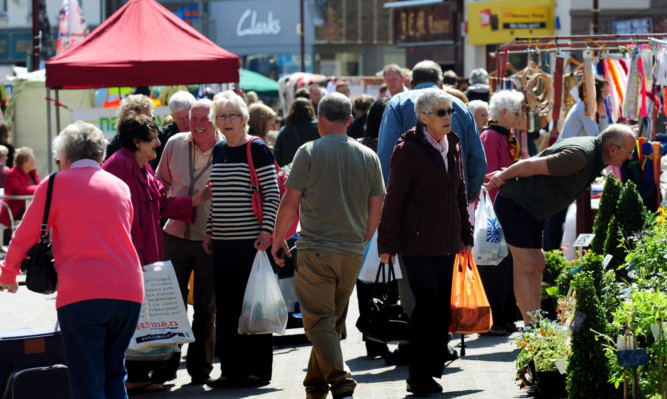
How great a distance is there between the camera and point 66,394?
6301mm

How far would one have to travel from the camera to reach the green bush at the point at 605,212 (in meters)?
8.12

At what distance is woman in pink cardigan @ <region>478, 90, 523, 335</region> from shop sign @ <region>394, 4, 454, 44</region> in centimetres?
2671

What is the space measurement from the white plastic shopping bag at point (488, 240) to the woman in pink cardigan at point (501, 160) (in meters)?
1.05

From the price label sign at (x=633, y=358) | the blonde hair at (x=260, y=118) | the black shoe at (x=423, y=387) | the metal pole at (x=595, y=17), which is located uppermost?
the metal pole at (x=595, y=17)

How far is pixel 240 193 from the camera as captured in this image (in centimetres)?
747

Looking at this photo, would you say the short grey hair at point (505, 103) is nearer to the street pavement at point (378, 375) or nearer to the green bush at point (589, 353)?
the street pavement at point (378, 375)

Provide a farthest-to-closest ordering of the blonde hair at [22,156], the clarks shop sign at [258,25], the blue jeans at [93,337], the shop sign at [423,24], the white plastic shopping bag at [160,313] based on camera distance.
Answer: the clarks shop sign at [258,25]
the shop sign at [423,24]
the blonde hair at [22,156]
the white plastic shopping bag at [160,313]
the blue jeans at [93,337]

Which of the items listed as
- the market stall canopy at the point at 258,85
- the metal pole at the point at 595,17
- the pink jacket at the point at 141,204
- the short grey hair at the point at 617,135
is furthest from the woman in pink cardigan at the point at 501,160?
the market stall canopy at the point at 258,85

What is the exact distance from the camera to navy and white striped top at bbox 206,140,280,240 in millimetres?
7469

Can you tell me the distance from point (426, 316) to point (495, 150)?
9.97 ft

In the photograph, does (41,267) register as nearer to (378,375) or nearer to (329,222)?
(329,222)

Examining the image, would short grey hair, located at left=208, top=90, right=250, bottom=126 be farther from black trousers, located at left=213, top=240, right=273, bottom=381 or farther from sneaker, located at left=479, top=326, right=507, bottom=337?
sneaker, located at left=479, top=326, right=507, bottom=337

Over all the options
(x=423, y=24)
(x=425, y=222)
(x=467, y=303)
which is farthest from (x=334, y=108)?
(x=423, y=24)

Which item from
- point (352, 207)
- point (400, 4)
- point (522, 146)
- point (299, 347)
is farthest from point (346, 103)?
point (400, 4)
